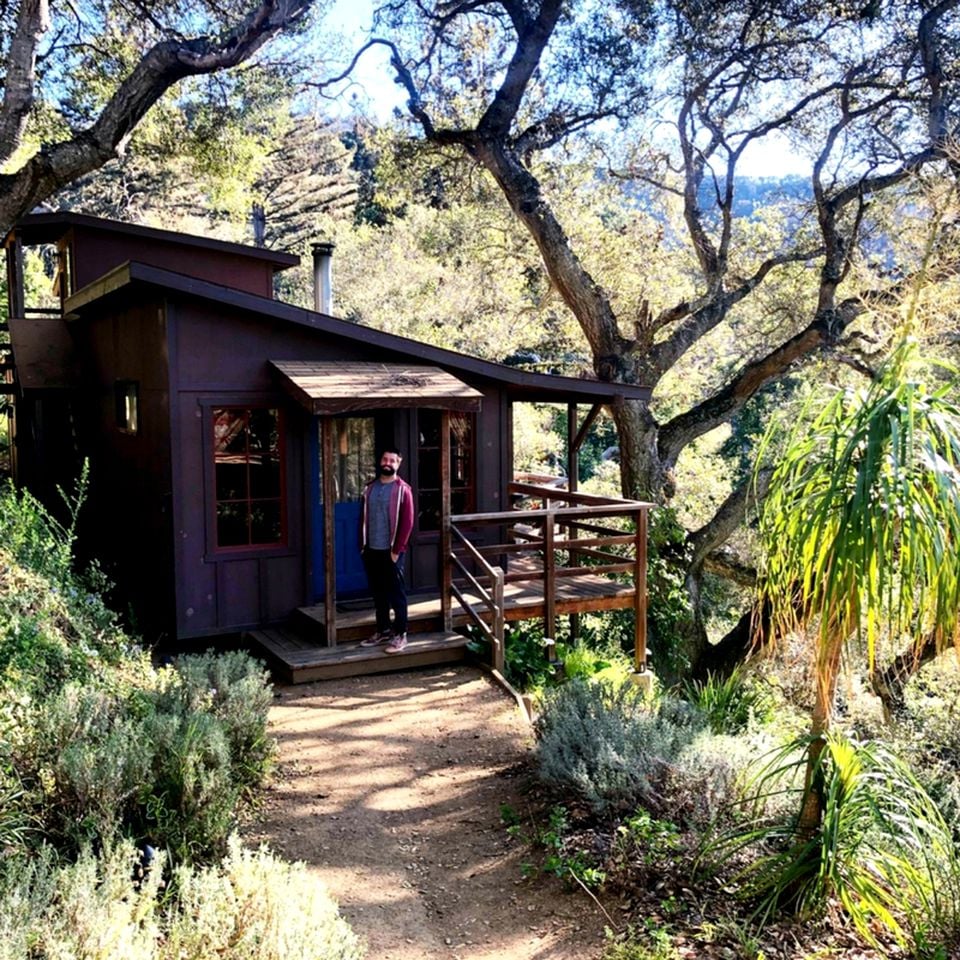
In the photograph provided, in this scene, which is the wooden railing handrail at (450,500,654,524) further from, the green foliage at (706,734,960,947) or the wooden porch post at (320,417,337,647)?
the green foliage at (706,734,960,947)

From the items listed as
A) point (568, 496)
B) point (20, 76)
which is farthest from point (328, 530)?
point (20, 76)

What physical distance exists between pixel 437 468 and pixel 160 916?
6.50 meters

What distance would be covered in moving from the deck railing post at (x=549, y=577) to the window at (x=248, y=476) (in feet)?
8.69

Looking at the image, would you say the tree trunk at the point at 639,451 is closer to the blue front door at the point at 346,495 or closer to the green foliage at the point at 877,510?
the blue front door at the point at 346,495

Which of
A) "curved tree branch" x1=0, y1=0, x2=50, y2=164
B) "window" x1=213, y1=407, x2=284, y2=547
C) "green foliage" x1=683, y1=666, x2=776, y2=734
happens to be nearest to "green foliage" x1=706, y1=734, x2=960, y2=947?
"green foliage" x1=683, y1=666, x2=776, y2=734

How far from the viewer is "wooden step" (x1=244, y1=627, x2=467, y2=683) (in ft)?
25.5

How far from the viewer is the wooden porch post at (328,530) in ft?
26.5

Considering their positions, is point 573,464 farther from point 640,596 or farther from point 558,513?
point 558,513

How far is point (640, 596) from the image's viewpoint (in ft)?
31.4

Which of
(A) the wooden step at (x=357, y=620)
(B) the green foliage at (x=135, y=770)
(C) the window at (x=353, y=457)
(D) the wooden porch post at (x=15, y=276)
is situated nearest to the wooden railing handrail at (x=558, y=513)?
(A) the wooden step at (x=357, y=620)

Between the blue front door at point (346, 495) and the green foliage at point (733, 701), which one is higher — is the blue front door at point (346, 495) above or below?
above

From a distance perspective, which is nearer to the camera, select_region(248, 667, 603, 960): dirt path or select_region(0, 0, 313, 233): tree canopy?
select_region(248, 667, 603, 960): dirt path

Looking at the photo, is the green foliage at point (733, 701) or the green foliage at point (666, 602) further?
the green foliage at point (666, 602)

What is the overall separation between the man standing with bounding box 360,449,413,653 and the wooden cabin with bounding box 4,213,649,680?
31 cm
